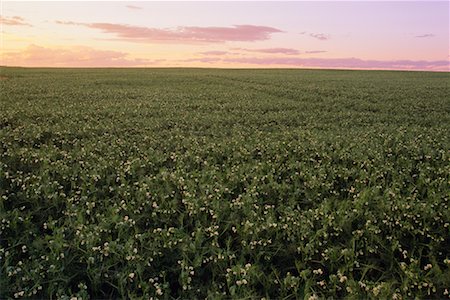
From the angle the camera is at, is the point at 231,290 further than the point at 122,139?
No

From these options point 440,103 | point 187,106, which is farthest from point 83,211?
point 440,103

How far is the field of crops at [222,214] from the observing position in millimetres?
5891

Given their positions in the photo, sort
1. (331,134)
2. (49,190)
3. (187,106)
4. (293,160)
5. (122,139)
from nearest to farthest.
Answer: (49,190)
(293,160)
(122,139)
(331,134)
(187,106)

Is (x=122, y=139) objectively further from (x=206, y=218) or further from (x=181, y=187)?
(x=206, y=218)

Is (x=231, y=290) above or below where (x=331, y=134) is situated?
below

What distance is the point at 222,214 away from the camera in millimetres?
7664

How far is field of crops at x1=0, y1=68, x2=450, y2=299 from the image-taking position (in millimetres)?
5891

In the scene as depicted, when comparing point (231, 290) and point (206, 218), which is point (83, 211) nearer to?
Result: point (206, 218)

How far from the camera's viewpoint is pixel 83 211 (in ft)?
26.0

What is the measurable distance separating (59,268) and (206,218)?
2768mm

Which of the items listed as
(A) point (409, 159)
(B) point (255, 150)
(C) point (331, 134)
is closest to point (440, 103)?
(C) point (331, 134)

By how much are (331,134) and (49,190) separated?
33.1 feet

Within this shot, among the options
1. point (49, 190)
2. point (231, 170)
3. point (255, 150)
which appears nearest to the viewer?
point (49, 190)

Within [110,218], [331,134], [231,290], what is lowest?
[231,290]
